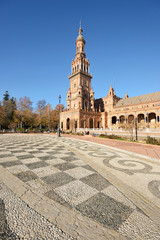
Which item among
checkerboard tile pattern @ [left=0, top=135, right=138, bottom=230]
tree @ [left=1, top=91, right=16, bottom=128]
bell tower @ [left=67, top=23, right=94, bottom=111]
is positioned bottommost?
checkerboard tile pattern @ [left=0, top=135, right=138, bottom=230]

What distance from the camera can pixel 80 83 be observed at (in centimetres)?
4622

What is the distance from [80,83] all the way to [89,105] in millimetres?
10917

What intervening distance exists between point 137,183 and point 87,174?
49.7 inches

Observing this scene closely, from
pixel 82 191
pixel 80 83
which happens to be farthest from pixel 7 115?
pixel 82 191

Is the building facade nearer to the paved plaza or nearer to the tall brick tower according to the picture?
the tall brick tower

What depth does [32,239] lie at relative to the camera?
1132mm

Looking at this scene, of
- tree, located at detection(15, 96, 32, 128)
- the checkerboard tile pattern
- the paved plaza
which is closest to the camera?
the paved plaza

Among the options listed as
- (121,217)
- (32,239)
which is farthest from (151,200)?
(32,239)

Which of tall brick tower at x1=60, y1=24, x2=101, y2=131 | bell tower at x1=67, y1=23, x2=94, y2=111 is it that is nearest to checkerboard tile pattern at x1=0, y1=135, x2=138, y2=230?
tall brick tower at x1=60, y1=24, x2=101, y2=131

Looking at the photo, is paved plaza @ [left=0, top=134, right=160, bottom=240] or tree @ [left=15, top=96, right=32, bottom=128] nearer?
paved plaza @ [left=0, top=134, right=160, bottom=240]

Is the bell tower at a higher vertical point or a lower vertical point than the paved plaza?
higher

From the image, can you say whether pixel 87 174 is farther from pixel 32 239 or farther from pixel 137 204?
pixel 32 239

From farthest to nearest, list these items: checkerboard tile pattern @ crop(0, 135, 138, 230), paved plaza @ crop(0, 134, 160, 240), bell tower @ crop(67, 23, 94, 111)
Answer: bell tower @ crop(67, 23, 94, 111) → checkerboard tile pattern @ crop(0, 135, 138, 230) → paved plaza @ crop(0, 134, 160, 240)

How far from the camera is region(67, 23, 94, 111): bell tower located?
45.9m
